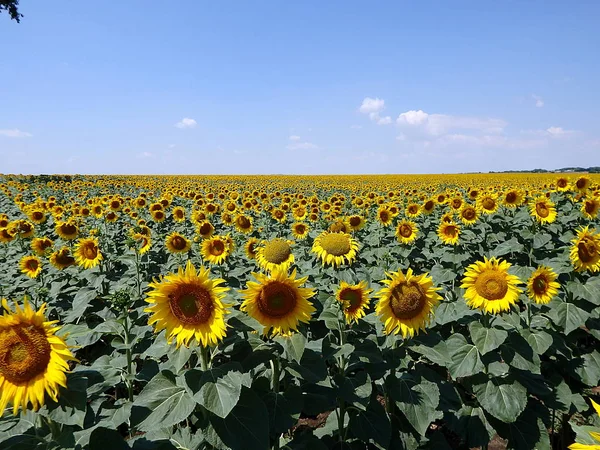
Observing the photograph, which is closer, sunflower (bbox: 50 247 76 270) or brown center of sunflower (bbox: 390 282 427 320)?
brown center of sunflower (bbox: 390 282 427 320)

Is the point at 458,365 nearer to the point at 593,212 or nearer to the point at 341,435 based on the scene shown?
the point at 341,435

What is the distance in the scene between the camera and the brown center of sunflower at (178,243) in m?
7.12

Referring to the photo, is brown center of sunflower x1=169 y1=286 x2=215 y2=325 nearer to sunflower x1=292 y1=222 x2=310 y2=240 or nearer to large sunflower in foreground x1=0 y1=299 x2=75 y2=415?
large sunflower in foreground x1=0 y1=299 x2=75 y2=415

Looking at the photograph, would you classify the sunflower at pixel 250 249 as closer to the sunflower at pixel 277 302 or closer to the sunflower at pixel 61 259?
the sunflower at pixel 61 259

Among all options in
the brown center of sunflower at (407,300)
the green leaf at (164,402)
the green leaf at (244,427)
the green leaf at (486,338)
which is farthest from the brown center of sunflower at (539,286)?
the green leaf at (164,402)

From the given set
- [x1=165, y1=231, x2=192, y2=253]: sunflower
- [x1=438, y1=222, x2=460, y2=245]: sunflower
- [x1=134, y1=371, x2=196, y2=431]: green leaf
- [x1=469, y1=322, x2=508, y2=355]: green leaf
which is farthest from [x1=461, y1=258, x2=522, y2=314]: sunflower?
[x1=165, y1=231, x2=192, y2=253]: sunflower

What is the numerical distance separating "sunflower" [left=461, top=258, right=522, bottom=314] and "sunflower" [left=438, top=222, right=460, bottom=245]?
367cm

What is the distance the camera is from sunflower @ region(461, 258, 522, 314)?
3484 mm

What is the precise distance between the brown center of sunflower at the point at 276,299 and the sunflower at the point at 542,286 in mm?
2941

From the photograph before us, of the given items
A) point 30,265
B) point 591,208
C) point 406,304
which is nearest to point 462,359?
point 406,304

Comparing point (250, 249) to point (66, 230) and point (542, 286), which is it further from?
point (542, 286)

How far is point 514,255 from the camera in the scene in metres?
8.13

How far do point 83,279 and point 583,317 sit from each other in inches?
301

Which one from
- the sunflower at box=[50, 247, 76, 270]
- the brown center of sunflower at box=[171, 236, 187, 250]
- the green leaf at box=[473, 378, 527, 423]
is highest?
the brown center of sunflower at box=[171, 236, 187, 250]
